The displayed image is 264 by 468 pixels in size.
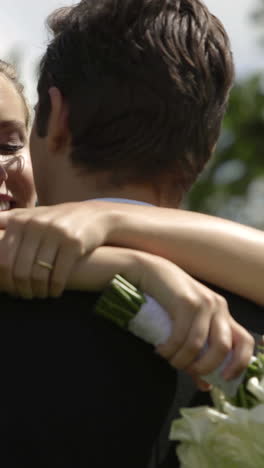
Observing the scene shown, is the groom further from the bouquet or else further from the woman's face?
the woman's face

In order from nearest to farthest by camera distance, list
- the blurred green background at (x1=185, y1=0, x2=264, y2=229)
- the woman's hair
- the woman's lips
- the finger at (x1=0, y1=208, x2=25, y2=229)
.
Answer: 1. the finger at (x1=0, y1=208, x2=25, y2=229)
2. the woman's lips
3. the woman's hair
4. the blurred green background at (x1=185, y1=0, x2=264, y2=229)

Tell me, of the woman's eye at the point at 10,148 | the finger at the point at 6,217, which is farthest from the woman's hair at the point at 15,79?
the finger at the point at 6,217

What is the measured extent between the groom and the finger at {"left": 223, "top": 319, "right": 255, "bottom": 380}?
0.22 metres

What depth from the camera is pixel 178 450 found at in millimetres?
2244

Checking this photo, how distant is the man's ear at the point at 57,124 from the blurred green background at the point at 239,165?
3047 centimetres

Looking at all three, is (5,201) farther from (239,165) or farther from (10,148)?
(239,165)

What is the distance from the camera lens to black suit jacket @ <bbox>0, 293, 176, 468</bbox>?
89.4 inches

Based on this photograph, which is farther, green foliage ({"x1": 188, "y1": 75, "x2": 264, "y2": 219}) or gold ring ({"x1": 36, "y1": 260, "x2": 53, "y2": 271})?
green foliage ({"x1": 188, "y1": 75, "x2": 264, "y2": 219})

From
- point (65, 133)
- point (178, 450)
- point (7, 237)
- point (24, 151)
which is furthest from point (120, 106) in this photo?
point (24, 151)

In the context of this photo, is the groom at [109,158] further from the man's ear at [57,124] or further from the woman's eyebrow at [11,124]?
the woman's eyebrow at [11,124]

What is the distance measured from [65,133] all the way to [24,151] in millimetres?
1950

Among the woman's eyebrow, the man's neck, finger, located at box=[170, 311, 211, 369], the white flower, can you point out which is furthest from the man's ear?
the woman's eyebrow

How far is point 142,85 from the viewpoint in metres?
2.67

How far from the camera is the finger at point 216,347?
7.22ft
